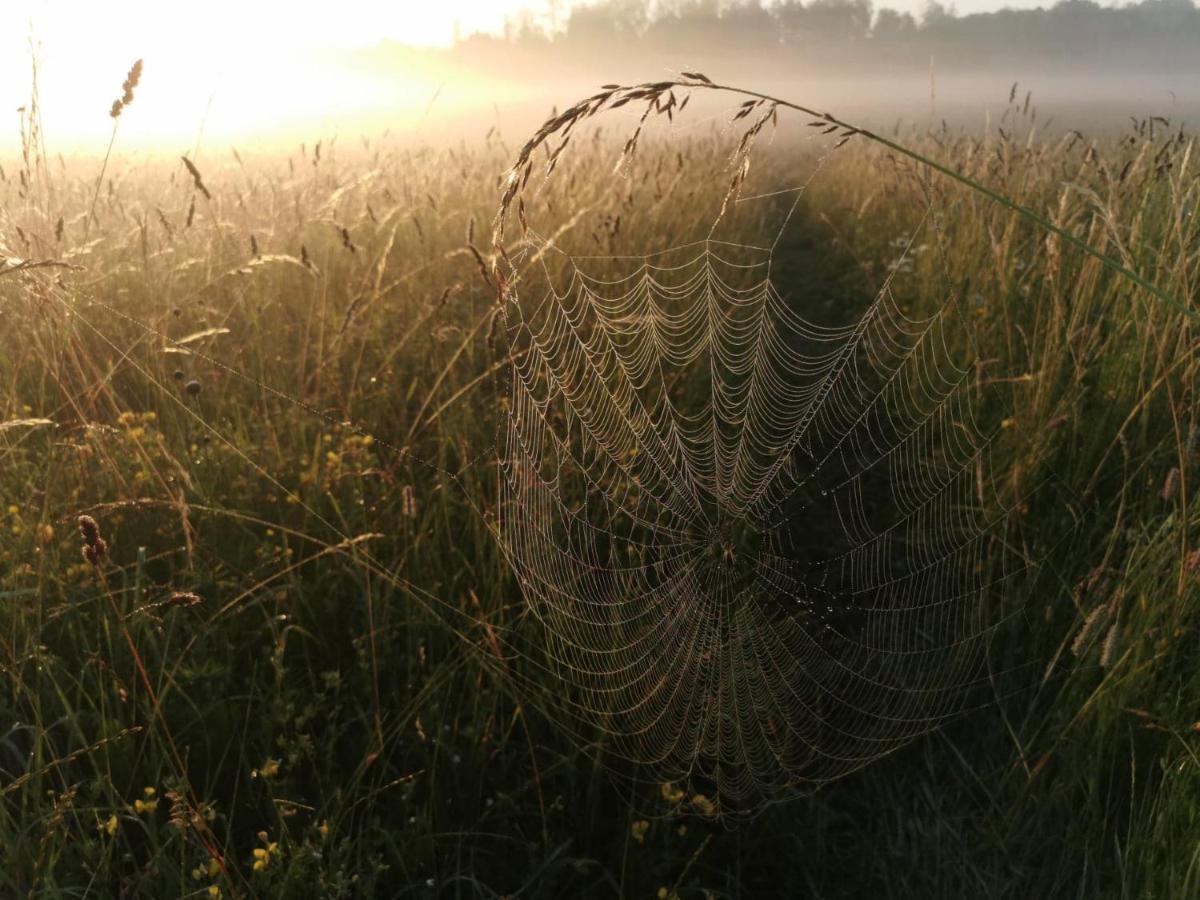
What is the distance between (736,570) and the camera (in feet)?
9.91

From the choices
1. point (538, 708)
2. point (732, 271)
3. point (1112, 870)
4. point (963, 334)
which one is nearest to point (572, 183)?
point (732, 271)

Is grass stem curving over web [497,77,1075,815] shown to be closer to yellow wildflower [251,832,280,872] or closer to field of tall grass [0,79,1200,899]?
field of tall grass [0,79,1200,899]

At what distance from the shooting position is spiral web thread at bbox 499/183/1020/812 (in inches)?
95.4

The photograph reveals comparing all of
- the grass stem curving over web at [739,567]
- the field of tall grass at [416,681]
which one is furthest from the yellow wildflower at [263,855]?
the grass stem curving over web at [739,567]

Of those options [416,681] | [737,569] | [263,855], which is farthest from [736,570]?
[263,855]

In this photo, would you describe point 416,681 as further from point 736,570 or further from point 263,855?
point 736,570

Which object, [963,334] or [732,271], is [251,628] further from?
[732,271]

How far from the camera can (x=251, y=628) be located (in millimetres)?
2373

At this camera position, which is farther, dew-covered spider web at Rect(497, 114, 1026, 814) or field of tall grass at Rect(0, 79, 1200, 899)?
dew-covered spider web at Rect(497, 114, 1026, 814)

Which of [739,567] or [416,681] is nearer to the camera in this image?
[416,681]

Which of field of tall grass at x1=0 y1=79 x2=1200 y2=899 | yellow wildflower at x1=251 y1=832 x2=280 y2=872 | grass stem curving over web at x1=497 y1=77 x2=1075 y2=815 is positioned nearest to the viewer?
yellow wildflower at x1=251 y1=832 x2=280 y2=872

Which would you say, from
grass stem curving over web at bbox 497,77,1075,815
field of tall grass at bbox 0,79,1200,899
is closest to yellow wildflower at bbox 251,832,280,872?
field of tall grass at bbox 0,79,1200,899

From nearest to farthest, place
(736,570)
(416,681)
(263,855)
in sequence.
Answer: (263,855), (416,681), (736,570)

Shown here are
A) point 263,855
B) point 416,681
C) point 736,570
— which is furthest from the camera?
point 736,570
